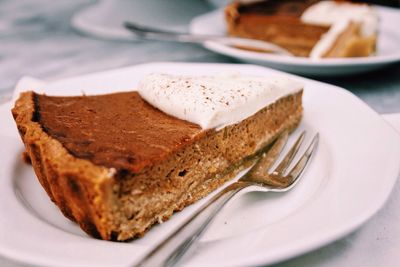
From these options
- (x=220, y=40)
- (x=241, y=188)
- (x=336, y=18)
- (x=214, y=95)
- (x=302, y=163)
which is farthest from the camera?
(x=336, y=18)

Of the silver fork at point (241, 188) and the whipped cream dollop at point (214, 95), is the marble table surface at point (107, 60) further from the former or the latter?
the whipped cream dollop at point (214, 95)

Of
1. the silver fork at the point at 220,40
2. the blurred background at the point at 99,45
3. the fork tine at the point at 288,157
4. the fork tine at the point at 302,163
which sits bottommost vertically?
the blurred background at the point at 99,45

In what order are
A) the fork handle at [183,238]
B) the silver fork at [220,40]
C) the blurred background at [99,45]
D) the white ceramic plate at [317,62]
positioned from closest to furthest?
the fork handle at [183,238] → the white ceramic plate at [317,62] → the blurred background at [99,45] → the silver fork at [220,40]

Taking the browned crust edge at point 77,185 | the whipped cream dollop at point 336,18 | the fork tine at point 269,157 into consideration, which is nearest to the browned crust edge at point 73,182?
the browned crust edge at point 77,185

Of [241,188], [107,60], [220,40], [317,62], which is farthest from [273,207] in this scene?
[107,60]

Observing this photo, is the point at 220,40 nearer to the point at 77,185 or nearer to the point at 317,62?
the point at 317,62

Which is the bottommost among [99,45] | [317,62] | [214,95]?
[99,45]
